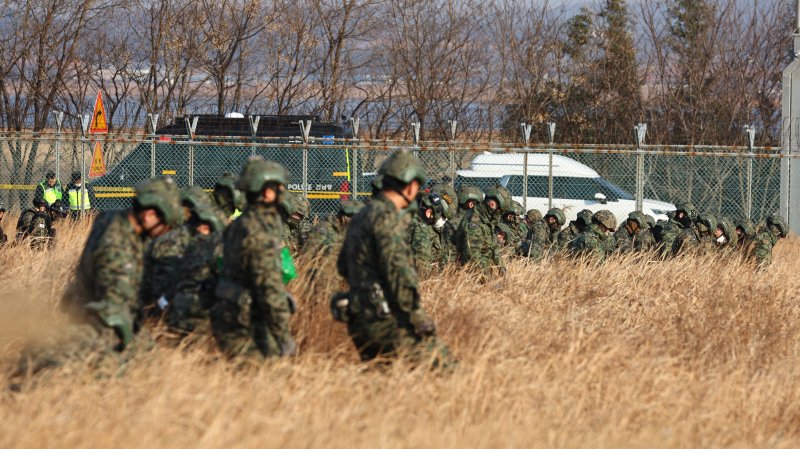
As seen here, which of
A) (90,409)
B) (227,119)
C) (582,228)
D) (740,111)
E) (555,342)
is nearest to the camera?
(90,409)

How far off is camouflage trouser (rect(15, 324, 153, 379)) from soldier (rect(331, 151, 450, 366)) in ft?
4.18

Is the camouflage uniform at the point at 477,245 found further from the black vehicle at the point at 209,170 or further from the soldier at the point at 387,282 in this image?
the black vehicle at the point at 209,170

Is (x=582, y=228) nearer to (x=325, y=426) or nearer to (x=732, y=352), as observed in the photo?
(x=732, y=352)

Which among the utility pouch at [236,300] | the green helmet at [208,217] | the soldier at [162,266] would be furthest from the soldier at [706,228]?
the utility pouch at [236,300]

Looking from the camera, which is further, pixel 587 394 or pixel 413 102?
pixel 413 102

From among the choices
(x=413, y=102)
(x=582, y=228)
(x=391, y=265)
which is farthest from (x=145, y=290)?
(x=413, y=102)

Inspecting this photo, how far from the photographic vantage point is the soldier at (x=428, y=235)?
33.2 ft

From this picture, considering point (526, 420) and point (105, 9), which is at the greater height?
point (105, 9)

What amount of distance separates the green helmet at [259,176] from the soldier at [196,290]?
52 centimetres

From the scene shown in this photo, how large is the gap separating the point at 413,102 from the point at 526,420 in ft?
72.8

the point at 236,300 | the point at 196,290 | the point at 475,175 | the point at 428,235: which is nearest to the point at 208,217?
the point at 196,290

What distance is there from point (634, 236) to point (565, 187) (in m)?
4.44

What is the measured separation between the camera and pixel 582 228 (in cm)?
1430

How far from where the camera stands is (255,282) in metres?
6.36
